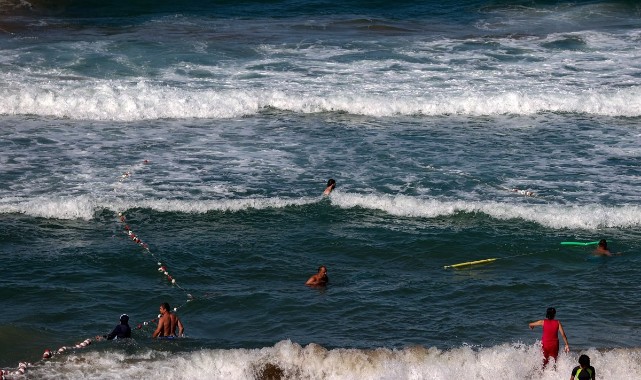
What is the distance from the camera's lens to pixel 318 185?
2250cm

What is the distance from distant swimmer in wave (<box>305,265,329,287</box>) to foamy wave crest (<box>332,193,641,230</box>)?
4.20 m

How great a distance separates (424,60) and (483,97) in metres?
4.08

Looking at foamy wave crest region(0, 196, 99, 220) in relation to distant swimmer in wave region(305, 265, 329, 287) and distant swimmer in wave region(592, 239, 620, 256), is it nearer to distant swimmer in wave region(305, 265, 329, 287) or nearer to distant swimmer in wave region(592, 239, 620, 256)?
distant swimmer in wave region(305, 265, 329, 287)

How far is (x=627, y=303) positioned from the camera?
16.5 meters

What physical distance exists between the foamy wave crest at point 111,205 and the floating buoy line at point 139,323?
22.7 inches

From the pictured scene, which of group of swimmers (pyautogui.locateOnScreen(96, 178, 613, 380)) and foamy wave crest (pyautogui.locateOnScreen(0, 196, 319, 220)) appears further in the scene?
foamy wave crest (pyautogui.locateOnScreen(0, 196, 319, 220))

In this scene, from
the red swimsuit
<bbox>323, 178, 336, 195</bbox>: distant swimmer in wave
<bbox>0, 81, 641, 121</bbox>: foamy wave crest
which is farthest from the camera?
<bbox>0, 81, 641, 121</bbox>: foamy wave crest

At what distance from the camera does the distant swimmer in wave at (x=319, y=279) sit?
56.4ft

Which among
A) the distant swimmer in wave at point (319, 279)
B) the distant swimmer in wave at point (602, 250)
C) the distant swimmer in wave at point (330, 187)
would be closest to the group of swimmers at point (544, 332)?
the distant swimmer in wave at point (319, 279)

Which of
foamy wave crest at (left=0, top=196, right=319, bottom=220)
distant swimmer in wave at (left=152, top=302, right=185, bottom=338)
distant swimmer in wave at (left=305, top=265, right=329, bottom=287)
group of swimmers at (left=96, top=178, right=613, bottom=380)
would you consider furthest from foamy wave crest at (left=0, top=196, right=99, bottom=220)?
distant swimmer in wave at (left=152, top=302, right=185, bottom=338)

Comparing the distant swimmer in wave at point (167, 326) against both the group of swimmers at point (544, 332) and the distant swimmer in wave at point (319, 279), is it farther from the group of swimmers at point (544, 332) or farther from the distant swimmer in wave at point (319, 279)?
the distant swimmer in wave at point (319, 279)

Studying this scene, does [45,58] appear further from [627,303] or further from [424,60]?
[627,303]

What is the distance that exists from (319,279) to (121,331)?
3801 millimetres

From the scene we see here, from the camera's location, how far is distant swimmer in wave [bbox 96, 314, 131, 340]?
48.9 ft
